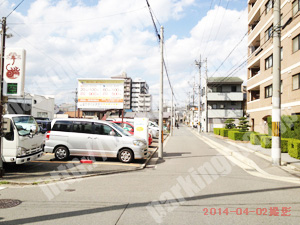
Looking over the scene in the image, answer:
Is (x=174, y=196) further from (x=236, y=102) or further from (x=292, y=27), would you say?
(x=236, y=102)

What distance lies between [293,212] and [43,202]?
5.25 m

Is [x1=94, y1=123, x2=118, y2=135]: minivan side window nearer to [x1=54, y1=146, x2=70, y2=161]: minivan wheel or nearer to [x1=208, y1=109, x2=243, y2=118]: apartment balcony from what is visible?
[x1=54, y1=146, x2=70, y2=161]: minivan wheel

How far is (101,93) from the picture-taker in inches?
671

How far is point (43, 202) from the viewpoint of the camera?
18.6 feet

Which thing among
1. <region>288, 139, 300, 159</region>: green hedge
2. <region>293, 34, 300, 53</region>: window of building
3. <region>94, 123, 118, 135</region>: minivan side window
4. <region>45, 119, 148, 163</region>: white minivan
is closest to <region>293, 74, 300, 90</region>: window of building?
<region>293, 34, 300, 53</region>: window of building

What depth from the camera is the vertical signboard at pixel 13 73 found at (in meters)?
7.95

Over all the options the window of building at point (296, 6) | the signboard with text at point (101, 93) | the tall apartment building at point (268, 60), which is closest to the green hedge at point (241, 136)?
the tall apartment building at point (268, 60)

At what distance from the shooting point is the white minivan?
1087cm

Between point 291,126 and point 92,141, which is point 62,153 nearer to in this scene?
point 92,141

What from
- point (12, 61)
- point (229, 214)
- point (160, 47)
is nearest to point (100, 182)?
point (229, 214)

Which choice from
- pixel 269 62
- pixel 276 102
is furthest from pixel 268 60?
pixel 276 102

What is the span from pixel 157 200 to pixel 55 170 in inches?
197

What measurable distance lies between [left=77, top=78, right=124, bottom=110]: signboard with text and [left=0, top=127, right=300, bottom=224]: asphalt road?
9.00m

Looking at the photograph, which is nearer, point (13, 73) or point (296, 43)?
point (13, 73)
